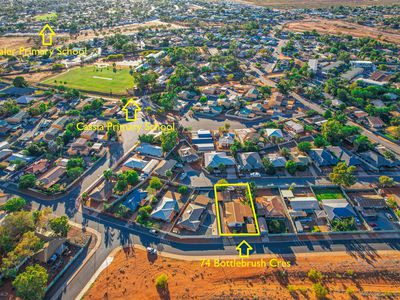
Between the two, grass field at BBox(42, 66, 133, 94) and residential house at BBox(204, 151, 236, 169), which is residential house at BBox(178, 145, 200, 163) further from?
grass field at BBox(42, 66, 133, 94)

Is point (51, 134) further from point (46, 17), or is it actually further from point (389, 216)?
point (46, 17)

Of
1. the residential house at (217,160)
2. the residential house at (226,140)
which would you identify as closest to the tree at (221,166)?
the residential house at (217,160)

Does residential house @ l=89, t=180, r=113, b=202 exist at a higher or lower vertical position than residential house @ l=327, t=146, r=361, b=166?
lower

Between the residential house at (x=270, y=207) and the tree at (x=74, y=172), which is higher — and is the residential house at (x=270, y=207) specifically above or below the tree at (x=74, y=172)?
below

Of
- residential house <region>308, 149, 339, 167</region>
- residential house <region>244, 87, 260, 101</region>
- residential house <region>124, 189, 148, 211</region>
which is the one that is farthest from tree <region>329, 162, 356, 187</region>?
residential house <region>244, 87, 260, 101</region>

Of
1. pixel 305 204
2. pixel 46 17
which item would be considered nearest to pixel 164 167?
pixel 305 204

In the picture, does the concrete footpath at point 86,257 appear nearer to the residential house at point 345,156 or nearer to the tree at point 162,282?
the tree at point 162,282

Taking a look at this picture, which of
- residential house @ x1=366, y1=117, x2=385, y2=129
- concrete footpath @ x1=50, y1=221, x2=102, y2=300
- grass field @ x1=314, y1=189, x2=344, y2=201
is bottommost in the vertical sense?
concrete footpath @ x1=50, y1=221, x2=102, y2=300
